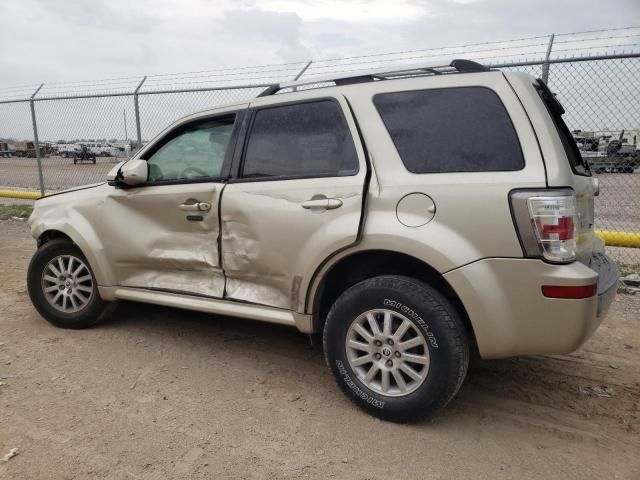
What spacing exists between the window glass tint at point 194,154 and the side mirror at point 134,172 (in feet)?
0.30

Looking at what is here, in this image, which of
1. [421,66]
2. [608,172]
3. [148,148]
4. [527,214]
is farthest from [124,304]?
[608,172]

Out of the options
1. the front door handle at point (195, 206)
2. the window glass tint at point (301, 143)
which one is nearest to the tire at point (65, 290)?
the front door handle at point (195, 206)

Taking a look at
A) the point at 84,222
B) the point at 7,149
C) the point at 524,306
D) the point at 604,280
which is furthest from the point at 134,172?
the point at 7,149

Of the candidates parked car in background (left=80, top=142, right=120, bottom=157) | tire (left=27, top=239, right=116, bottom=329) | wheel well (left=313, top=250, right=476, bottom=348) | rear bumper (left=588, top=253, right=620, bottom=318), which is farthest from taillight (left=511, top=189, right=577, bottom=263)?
parked car in background (left=80, top=142, right=120, bottom=157)

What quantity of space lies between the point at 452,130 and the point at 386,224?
594mm

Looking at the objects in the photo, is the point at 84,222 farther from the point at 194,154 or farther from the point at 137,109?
the point at 137,109

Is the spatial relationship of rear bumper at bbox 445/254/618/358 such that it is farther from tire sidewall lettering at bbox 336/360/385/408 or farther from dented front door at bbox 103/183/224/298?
dented front door at bbox 103/183/224/298

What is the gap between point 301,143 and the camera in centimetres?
324

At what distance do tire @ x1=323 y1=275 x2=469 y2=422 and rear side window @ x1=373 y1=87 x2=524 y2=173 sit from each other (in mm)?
668

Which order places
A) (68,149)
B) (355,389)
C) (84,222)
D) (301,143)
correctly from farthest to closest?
(68,149) → (84,222) → (301,143) → (355,389)

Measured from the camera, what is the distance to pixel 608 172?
22.1 feet

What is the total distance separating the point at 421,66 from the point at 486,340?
155cm

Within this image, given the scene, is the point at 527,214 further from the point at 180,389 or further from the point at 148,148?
the point at 148,148

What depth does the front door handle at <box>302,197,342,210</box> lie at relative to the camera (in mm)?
2930
